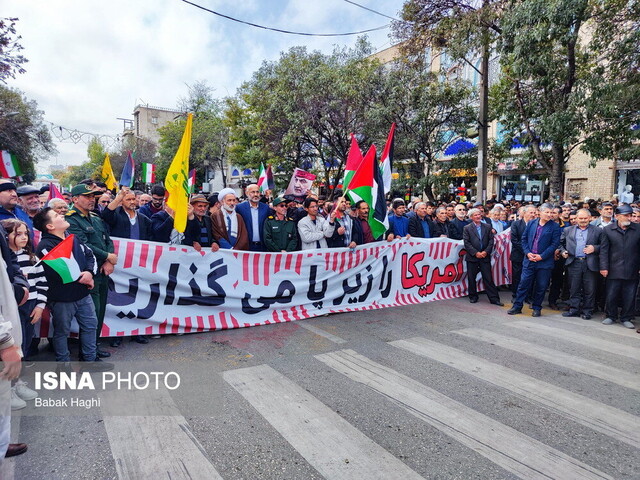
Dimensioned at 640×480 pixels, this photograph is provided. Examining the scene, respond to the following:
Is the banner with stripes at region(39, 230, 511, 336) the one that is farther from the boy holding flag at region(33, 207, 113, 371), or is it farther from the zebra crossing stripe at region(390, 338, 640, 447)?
the zebra crossing stripe at region(390, 338, 640, 447)

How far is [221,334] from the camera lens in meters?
5.75

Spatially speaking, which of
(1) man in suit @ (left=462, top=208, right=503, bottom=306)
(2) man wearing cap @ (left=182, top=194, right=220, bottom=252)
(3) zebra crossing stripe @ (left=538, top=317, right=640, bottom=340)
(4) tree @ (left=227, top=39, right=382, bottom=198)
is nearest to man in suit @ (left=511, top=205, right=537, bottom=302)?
(1) man in suit @ (left=462, top=208, right=503, bottom=306)

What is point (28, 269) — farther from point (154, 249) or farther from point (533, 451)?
point (533, 451)

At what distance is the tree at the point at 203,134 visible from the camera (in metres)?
37.8

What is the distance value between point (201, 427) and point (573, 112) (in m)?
11.5

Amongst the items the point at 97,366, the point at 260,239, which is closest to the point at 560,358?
the point at 260,239

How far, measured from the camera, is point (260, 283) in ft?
20.9

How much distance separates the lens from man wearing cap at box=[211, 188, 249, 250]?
6391 mm

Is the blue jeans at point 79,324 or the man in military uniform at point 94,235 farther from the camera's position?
the man in military uniform at point 94,235

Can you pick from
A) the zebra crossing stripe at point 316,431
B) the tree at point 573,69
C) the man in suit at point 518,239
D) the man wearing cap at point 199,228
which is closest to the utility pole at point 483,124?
the tree at point 573,69

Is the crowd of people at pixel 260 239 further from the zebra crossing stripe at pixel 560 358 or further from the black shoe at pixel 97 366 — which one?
the zebra crossing stripe at pixel 560 358

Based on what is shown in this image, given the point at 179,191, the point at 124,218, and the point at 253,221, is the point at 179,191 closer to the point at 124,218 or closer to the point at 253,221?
the point at 124,218

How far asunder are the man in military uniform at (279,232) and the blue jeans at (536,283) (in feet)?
12.7

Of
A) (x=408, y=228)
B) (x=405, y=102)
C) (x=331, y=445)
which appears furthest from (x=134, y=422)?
(x=405, y=102)
